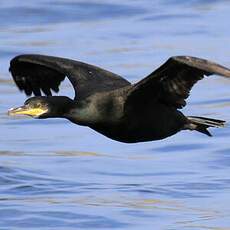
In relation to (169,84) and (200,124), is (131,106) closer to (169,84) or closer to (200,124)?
(169,84)

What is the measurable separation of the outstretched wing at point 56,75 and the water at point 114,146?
2.85 ft

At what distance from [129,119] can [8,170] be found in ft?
8.31

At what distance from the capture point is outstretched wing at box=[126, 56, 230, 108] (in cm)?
1015

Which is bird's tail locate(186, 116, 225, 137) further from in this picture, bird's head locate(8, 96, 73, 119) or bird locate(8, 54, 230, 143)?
bird's head locate(8, 96, 73, 119)

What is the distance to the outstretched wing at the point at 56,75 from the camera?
11312mm

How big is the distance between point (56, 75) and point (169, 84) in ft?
5.95

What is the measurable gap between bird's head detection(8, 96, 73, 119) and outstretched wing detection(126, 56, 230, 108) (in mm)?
490

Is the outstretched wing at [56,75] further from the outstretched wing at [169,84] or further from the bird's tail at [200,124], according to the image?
the bird's tail at [200,124]

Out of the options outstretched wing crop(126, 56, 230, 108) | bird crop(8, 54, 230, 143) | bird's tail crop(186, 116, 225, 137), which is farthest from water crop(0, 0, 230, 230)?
outstretched wing crop(126, 56, 230, 108)

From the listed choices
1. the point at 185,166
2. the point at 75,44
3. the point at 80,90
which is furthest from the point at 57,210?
the point at 75,44

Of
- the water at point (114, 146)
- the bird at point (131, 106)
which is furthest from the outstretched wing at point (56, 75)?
the water at point (114, 146)

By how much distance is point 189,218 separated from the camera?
37.4 ft

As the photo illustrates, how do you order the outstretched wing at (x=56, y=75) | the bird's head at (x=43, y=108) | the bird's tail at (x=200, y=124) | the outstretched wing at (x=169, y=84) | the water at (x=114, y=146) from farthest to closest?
1. the water at (x=114, y=146)
2. the outstretched wing at (x=56, y=75)
3. the bird's tail at (x=200, y=124)
4. the bird's head at (x=43, y=108)
5. the outstretched wing at (x=169, y=84)

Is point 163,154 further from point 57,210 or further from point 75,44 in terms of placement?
point 75,44
